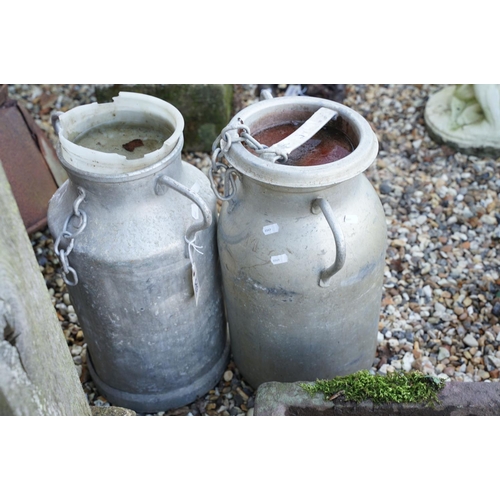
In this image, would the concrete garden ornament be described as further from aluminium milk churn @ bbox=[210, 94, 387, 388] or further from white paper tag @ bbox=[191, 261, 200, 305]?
white paper tag @ bbox=[191, 261, 200, 305]

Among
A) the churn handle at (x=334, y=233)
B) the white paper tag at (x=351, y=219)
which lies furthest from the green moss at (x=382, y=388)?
the white paper tag at (x=351, y=219)

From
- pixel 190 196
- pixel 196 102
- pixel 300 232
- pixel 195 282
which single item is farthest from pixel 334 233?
pixel 196 102

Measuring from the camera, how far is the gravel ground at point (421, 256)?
306 centimetres

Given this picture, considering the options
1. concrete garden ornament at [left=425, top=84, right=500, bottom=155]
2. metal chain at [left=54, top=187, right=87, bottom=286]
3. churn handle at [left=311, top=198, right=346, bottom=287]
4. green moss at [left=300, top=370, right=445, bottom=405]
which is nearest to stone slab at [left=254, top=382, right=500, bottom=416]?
green moss at [left=300, top=370, right=445, bottom=405]

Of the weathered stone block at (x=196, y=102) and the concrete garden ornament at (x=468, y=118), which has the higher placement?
the weathered stone block at (x=196, y=102)

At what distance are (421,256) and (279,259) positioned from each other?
1453mm

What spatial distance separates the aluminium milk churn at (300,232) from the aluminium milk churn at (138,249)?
0.16 meters

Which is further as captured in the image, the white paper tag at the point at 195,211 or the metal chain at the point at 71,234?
the white paper tag at the point at 195,211

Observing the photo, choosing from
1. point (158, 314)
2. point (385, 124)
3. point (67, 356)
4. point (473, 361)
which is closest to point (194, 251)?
point (158, 314)

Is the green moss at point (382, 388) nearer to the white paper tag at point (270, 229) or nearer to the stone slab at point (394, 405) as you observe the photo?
the stone slab at point (394, 405)

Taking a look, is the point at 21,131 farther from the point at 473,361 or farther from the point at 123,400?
the point at 473,361

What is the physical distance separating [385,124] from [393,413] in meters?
2.63

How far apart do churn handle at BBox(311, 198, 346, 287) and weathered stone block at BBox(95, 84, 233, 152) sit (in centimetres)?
194

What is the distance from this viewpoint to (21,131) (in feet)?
Answer: 11.7
